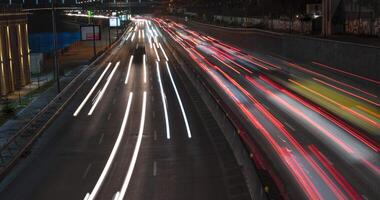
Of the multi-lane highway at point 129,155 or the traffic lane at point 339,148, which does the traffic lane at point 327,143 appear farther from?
the multi-lane highway at point 129,155

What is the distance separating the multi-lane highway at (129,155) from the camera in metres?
22.4

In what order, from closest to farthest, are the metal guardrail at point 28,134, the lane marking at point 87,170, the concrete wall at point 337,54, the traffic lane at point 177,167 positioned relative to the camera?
the traffic lane at point 177,167
the lane marking at point 87,170
the metal guardrail at point 28,134
the concrete wall at point 337,54

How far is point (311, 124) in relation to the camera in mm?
33594

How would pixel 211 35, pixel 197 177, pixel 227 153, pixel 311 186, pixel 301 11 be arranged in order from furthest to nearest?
pixel 211 35, pixel 301 11, pixel 227 153, pixel 197 177, pixel 311 186

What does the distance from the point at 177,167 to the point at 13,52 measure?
1568 inches

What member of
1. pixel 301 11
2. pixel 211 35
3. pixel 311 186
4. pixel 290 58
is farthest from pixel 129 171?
pixel 211 35

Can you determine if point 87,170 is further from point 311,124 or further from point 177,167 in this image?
point 311,124

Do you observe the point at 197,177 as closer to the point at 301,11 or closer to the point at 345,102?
the point at 345,102

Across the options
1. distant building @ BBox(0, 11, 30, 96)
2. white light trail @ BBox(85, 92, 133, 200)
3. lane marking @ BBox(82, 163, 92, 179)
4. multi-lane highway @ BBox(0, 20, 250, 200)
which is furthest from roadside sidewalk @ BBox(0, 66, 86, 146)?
lane marking @ BBox(82, 163, 92, 179)

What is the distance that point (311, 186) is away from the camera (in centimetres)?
2155

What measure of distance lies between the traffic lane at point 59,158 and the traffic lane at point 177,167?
2.77 meters

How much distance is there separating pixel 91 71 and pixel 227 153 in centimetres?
4729

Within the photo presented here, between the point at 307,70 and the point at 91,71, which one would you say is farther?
the point at 91,71

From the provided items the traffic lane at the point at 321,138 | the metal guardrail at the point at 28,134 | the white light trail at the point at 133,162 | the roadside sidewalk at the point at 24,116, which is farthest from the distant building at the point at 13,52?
the traffic lane at the point at 321,138
